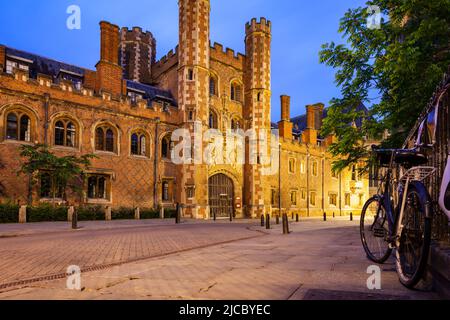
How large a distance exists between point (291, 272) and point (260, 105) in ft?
88.4

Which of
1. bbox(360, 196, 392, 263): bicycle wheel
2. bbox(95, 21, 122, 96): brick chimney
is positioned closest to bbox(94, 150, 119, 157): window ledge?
bbox(95, 21, 122, 96): brick chimney

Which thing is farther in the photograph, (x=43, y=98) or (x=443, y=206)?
(x=43, y=98)

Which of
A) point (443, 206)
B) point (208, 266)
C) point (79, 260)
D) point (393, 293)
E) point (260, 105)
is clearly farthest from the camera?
point (260, 105)

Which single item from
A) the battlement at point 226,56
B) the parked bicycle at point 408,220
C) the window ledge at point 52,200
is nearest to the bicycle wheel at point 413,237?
the parked bicycle at point 408,220

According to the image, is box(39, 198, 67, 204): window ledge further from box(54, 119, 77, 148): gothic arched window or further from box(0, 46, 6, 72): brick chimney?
box(0, 46, 6, 72): brick chimney

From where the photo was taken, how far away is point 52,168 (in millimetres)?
19359

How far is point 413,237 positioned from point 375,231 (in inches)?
41.2

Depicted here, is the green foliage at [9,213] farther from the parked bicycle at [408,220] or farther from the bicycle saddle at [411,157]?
the bicycle saddle at [411,157]

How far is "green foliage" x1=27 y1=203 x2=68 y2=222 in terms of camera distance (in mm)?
17444

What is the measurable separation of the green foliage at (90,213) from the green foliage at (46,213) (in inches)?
35.1

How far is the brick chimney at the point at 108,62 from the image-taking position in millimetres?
23422
